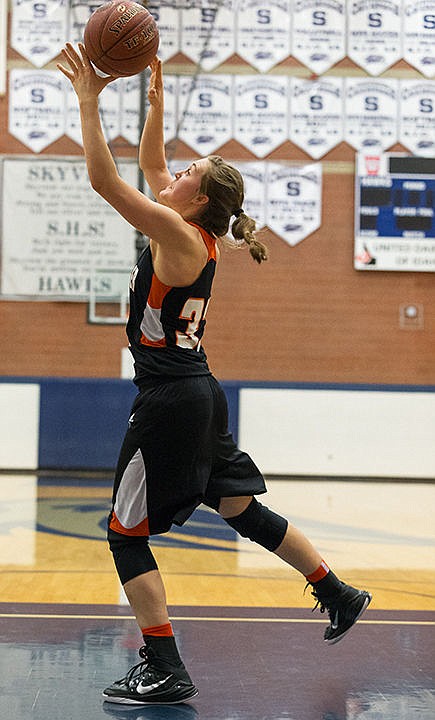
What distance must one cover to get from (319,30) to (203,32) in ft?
3.95

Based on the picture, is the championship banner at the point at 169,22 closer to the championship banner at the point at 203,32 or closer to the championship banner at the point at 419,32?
the championship banner at the point at 203,32

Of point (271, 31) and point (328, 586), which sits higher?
point (271, 31)

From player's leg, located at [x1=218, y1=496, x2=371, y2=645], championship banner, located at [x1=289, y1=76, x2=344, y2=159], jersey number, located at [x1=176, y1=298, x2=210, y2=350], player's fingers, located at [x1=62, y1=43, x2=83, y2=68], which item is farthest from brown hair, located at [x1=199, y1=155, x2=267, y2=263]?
championship banner, located at [x1=289, y1=76, x2=344, y2=159]

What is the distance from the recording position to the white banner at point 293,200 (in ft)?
35.8

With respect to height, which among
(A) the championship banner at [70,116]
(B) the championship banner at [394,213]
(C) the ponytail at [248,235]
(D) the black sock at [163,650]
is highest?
(A) the championship banner at [70,116]

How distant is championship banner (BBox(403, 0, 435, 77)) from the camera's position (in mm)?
10969

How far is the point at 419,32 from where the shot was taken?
10984 mm

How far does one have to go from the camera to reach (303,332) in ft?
35.9

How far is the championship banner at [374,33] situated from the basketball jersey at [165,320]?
827cm

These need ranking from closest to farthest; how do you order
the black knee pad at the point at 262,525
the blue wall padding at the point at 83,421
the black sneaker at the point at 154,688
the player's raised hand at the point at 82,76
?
the player's raised hand at the point at 82,76, the black sneaker at the point at 154,688, the black knee pad at the point at 262,525, the blue wall padding at the point at 83,421

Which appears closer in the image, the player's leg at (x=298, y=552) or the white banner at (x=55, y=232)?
the player's leg at (x=298, y=552)

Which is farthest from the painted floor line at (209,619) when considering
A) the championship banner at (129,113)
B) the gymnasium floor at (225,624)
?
the championship banner at (129,113)

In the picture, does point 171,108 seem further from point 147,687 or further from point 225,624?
point 147,687

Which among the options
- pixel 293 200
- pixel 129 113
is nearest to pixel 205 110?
pixel 129 113
